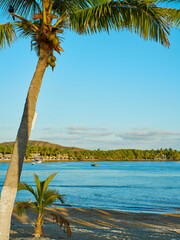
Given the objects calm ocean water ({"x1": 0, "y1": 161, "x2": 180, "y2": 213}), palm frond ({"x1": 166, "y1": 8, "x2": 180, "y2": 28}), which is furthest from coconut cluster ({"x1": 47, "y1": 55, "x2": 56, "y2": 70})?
calm ocean water ({"x1": 0, "y1": 161, "x2": 180, "y2": 213})

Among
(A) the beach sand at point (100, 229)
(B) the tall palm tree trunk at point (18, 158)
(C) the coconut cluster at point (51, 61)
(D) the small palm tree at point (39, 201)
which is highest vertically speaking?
(C) the coconut cluster at point (51, 61)

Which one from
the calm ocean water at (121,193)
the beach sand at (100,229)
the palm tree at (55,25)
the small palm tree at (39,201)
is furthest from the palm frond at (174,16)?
the calm ocean water at (121,193)

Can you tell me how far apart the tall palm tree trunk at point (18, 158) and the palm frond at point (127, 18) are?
1.55m

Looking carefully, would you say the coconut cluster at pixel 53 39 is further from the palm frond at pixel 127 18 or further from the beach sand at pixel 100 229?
the beach sand at pixel 100 229

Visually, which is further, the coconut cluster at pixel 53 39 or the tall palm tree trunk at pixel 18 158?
the coconut cluster at pixel 53 39

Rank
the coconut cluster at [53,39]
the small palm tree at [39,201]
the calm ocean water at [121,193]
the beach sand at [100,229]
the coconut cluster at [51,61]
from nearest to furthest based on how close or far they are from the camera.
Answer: the coconut cluster at [53,39], the coconut cluster at [51,61], the small palm tree at [39,201], the beach sand at [100,229], the calm ocean water at [121,193]

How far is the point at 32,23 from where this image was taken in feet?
20.9

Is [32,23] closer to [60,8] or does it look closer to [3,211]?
[60,8]

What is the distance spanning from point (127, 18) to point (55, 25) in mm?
1799

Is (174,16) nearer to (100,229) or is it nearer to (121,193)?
(100,229)

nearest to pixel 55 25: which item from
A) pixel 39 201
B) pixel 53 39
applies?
pixel 53 39

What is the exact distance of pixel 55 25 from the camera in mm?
6738

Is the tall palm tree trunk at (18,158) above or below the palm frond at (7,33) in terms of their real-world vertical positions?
below

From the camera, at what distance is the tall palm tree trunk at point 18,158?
5.38 m
